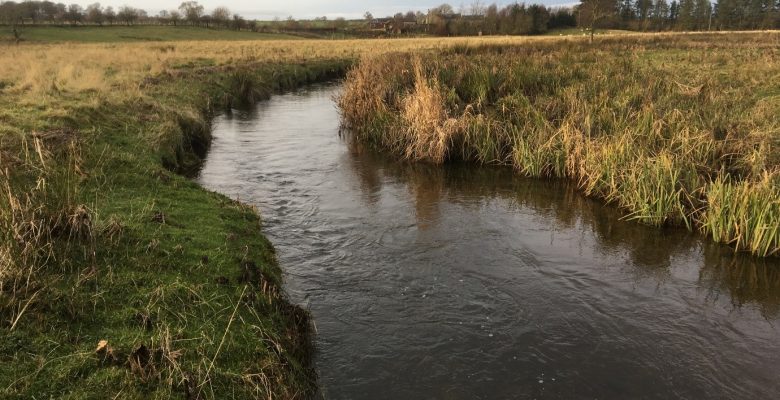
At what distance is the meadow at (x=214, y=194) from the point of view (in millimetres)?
4973

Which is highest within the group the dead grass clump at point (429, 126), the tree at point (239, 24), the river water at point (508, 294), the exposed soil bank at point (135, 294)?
the tree at point (239, 24)

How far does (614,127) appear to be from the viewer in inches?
531

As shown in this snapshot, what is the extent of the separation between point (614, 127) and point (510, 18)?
76838mm

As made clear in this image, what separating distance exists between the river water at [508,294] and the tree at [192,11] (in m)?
108

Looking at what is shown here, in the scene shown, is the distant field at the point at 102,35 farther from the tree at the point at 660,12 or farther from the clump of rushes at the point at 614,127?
the tree at the point at 660,12

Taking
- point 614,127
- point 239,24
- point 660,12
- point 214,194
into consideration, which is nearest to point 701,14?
point 660,12

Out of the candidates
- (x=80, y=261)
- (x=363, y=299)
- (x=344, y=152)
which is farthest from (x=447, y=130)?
(x=80, y=261)

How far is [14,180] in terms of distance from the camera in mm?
6656

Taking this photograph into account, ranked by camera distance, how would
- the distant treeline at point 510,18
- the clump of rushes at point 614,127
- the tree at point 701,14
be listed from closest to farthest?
the clump of rushes at point 614,127 → the distant treeline at point 510,18 → the tree at point 701,14

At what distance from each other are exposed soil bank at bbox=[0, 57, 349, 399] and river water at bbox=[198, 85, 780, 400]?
937mm

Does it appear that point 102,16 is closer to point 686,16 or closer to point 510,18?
point 510,18

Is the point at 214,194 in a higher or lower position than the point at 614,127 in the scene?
lower

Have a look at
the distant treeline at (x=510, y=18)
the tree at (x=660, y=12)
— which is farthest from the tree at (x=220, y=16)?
the tree at (x=660, y=12)

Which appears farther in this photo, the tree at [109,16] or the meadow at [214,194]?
the tree at [109,16]
